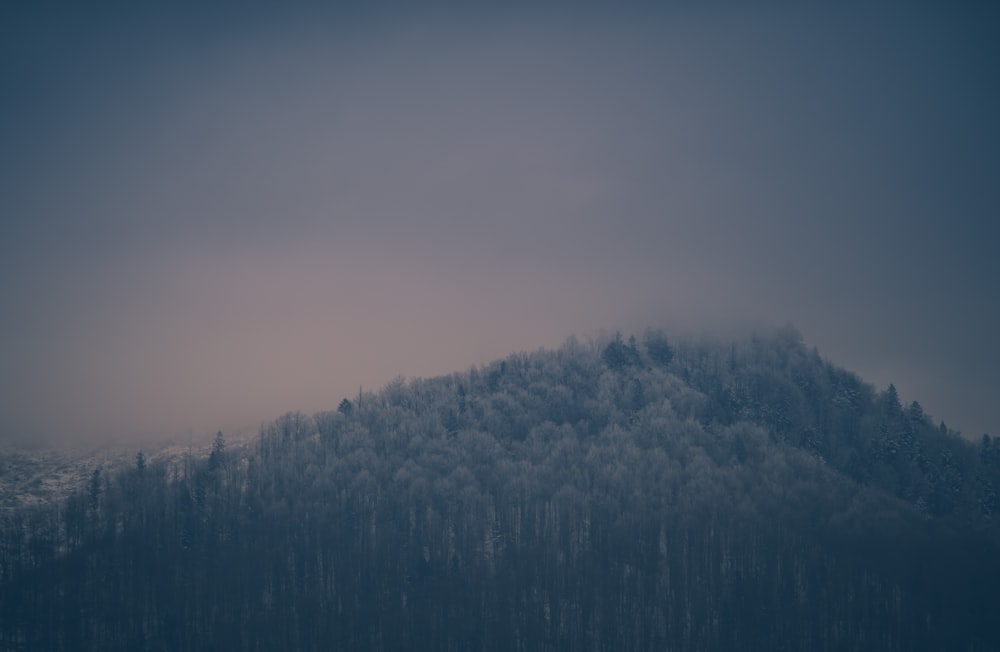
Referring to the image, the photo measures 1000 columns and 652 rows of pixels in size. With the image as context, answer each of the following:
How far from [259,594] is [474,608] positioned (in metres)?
39.3

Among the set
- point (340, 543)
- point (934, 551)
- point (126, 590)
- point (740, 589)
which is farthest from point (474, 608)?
point (934, 551)

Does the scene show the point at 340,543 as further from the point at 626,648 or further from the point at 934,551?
the point at 934,551

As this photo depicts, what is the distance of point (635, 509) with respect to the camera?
194500mm

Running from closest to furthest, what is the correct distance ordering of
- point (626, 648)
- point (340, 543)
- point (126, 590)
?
point (626, 648), point (126, 590), point (340, 543)

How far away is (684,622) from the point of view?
166m

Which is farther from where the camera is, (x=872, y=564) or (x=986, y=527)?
(x=986, y=527)

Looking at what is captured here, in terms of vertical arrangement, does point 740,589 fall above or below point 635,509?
below

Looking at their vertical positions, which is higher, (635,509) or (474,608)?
(635,509)

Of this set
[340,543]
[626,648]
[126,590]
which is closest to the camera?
[626,648]

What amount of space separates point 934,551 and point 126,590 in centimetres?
14835

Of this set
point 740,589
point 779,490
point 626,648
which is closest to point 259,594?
point 626,648

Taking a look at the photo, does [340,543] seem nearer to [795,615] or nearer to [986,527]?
[795,615]

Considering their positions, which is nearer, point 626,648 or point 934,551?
point 626,648

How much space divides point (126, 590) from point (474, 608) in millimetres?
63112
